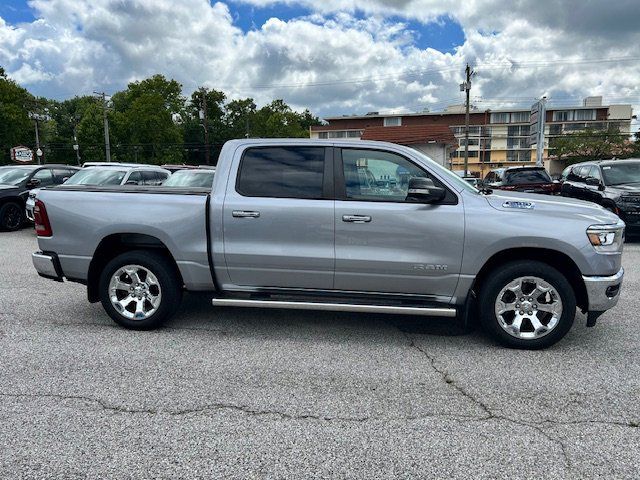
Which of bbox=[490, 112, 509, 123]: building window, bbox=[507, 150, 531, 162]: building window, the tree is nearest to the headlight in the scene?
the tree

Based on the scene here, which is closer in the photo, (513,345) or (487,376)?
(487,376)

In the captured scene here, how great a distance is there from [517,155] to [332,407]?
9343 centimetres

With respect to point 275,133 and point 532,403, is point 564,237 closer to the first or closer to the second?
point 532,403

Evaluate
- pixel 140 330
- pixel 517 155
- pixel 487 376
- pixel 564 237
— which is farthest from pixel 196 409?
pixel 517 155

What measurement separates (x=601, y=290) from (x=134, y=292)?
14.4ft

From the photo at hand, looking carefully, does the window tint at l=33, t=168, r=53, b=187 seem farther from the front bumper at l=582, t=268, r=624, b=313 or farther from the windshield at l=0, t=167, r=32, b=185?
the front bumper at l=582, t=268, r=624, b=313

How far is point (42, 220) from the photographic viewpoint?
4820 mm

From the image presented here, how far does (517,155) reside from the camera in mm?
87562

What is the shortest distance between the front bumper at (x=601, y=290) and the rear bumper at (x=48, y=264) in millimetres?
5054

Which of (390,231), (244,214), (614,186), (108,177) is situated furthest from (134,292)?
(614,186)

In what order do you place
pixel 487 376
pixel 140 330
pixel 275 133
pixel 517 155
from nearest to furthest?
pixel 487 376 → pixel 140 330 → pixel 275 133 → pixel 517 155

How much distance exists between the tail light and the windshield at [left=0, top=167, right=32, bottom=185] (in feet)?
30.7

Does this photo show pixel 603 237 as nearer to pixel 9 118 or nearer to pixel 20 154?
pixel 20 154

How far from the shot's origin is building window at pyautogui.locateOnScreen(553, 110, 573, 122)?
94.0 metres
